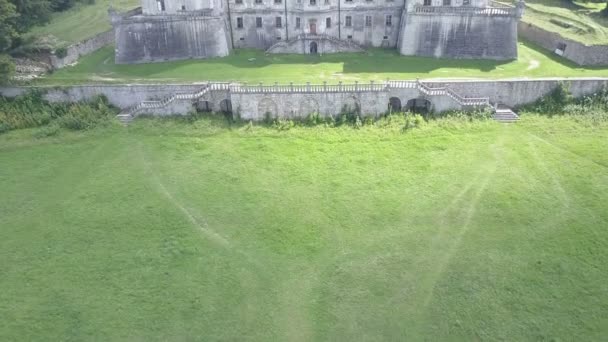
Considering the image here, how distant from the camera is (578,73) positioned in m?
47.2

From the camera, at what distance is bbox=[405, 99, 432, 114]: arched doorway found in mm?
44625

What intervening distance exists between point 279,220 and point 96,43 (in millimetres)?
40141

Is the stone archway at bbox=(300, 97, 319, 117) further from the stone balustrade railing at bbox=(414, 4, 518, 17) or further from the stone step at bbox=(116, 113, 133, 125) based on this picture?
the stone balustrade railing at bbox=(414, 4, 518, 17)

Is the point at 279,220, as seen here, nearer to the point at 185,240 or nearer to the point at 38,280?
the point at 185,240

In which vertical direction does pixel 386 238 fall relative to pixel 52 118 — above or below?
below

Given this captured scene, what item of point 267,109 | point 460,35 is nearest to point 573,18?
point 460,35

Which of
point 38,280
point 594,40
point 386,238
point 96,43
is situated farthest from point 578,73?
point 96,43

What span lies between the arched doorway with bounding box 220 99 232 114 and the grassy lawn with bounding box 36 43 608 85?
150 inches

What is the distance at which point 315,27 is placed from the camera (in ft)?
186

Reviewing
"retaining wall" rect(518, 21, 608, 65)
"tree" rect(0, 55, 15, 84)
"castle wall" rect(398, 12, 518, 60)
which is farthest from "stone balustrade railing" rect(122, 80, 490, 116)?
"retaining wall" rect(518, 21, 608, 65)

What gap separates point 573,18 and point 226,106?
44.7 metres

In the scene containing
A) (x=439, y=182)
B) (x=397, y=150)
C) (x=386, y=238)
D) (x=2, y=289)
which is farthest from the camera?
(x=397, y=150)

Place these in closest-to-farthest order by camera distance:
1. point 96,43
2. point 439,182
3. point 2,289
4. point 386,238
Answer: point 2,289 < point 386,238 < point 439,182 < point 96,43

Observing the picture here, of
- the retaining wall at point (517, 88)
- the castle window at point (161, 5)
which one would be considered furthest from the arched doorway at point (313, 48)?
the castle window at point (161, 5)
